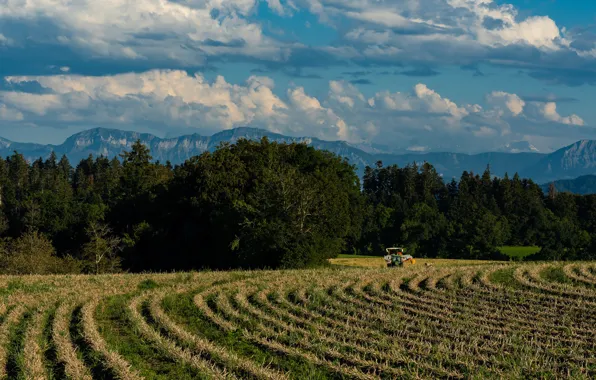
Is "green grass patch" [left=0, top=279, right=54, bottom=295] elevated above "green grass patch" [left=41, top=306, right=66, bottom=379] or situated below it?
below

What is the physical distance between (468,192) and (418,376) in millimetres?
158060

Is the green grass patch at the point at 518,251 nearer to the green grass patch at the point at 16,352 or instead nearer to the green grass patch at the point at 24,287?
the green grass patch at the point at 24,287

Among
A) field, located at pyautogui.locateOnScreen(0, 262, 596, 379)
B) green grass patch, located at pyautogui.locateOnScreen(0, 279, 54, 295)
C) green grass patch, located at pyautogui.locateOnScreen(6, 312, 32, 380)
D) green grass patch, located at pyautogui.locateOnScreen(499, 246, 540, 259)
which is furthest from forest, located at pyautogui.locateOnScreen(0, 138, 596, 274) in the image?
green grass patch, located at pyautogui.locateOnScreen(6, 312, 32, 380)

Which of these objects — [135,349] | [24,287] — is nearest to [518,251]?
[24,287]

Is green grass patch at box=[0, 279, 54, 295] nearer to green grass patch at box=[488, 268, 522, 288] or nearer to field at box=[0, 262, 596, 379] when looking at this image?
field at box=[0, 262, 596, 379]

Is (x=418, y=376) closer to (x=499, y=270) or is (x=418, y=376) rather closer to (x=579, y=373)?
(x=579, y=373)

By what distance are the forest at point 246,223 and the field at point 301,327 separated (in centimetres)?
2285

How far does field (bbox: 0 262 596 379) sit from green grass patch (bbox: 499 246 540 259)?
87.0 m

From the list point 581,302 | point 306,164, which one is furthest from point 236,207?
point 581,302

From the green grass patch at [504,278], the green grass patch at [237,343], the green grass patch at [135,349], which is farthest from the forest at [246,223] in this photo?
the green grass patch at [135,349]

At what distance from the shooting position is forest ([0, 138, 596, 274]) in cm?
5819

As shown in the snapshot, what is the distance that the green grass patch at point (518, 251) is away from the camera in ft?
387

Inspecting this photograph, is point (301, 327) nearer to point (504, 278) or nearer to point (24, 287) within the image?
point (504, 278)

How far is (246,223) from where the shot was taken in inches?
2290
